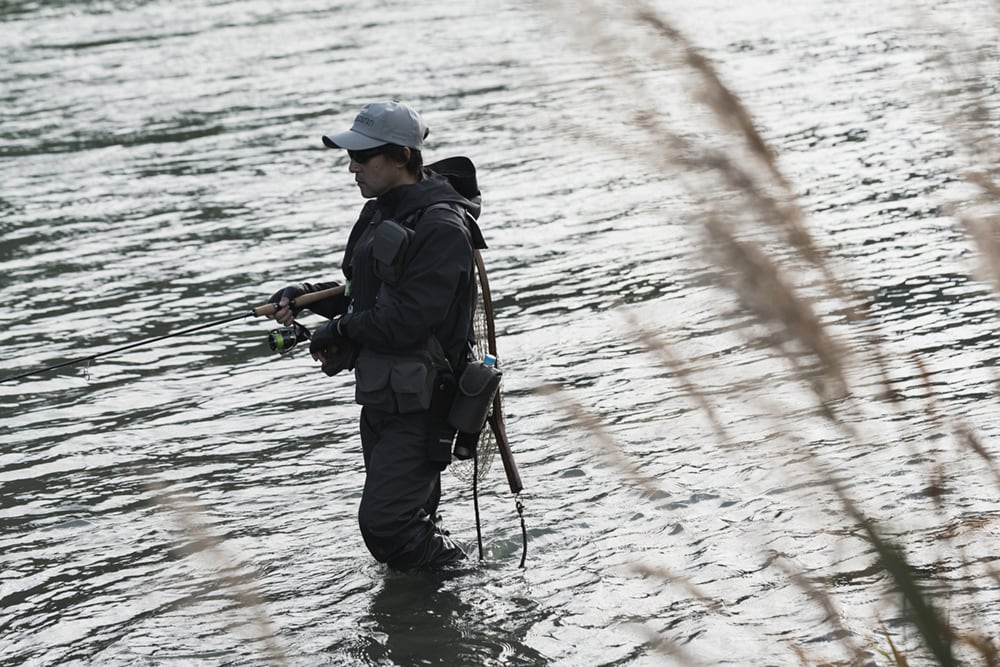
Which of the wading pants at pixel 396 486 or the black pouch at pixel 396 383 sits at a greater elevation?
the black pouch at pixel 396 383

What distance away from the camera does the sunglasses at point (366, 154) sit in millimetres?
5475

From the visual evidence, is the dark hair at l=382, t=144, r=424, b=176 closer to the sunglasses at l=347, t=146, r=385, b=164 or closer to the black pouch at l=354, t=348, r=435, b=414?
the sunglasses at l=347, t=146, r=385, b=164

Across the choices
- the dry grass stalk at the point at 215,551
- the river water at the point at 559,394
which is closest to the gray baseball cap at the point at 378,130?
the river water at the point at 559,394

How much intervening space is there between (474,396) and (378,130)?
1130 mm

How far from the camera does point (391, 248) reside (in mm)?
5254

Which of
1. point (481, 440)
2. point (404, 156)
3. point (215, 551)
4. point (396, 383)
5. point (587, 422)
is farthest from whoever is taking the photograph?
point (481, 440)

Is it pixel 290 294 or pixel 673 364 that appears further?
pixel 290 294

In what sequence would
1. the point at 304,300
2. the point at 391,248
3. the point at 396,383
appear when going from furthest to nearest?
the point at 304,300
the point at 396,383
the point at 391,248

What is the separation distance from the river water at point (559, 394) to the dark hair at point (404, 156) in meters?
1.38

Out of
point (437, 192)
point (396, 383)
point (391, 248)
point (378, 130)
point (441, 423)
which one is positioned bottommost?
point (441, 423)

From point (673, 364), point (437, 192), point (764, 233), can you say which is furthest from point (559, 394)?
point (437, 192)

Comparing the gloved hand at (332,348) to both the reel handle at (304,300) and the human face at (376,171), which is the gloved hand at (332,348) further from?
the human face at (376,171)

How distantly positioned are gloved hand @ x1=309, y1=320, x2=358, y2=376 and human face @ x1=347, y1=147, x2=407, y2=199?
57cm

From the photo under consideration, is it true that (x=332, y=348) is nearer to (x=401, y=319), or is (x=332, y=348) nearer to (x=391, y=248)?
(x=401, y=319)
